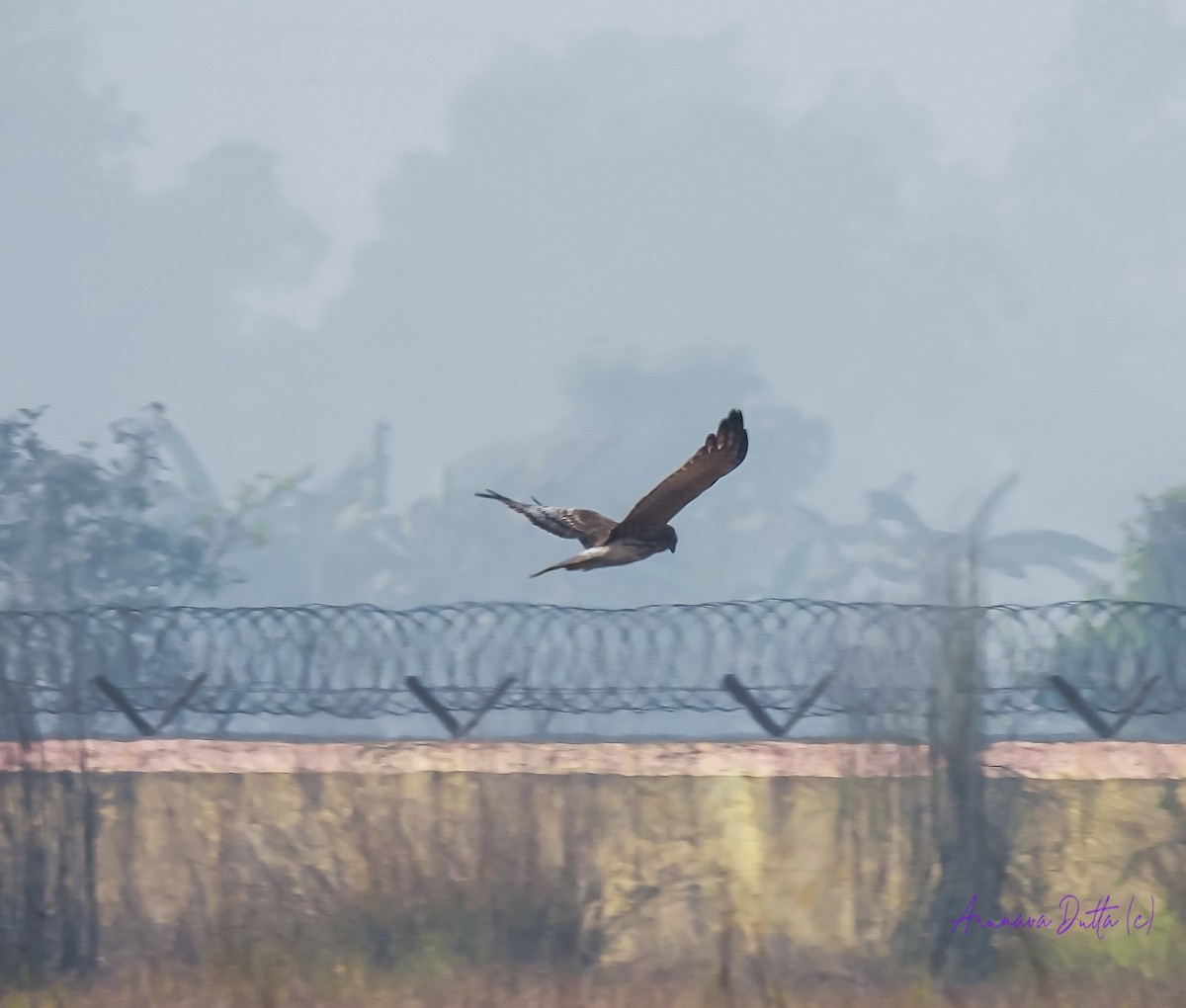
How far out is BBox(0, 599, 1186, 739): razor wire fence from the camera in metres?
11.1

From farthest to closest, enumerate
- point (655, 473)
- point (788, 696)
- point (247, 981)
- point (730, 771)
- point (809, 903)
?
Answer: point (655, 473), point (788, 696), point (730, 771), point (809, 903), point (247, 981)

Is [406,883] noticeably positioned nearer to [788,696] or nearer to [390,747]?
[390,747]

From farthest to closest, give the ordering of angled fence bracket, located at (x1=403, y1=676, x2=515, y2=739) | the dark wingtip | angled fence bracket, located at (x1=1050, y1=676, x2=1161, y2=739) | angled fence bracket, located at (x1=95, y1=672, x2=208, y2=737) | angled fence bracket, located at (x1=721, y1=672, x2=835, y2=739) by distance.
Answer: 1. angled fence bracket, located at (x1=95, y1=672, x2=208, y2=737)
2. angled fence bracket, located at (x1=403, y1=676, x2=515, y2=739)
3. angled fence bracket, located at (x1=721, y1=672, x2=835, y2=739)
4. angled fence bracket, located at (x1=1050, y1=676, x2=1161, y2=739)
5. the dark wingtip

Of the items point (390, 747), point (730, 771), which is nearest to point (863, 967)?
point (730, 771)

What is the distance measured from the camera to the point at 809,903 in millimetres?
11453

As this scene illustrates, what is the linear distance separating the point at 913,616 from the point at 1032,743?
2.55m

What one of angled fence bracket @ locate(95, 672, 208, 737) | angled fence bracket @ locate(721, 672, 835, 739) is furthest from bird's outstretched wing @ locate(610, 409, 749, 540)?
angled fence bracket @ locate(95, 672, 208, 737)

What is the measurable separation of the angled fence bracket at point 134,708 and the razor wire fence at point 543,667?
0.05ft

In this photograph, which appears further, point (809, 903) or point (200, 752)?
point (200, 752)

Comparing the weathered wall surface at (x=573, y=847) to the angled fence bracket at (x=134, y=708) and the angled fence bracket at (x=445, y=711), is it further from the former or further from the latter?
the angled fence bracket at (x=134, y=708)

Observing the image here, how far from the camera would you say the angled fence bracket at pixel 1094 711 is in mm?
12531

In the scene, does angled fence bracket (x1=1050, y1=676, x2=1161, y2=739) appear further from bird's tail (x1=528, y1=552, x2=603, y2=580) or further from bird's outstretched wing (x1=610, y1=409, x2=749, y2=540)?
bird's tail (x1=528, y1=552, x2=603, y2=580)

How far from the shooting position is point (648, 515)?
9.50m

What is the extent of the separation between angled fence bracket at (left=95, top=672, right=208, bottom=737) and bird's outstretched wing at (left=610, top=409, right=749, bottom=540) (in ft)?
18.3
